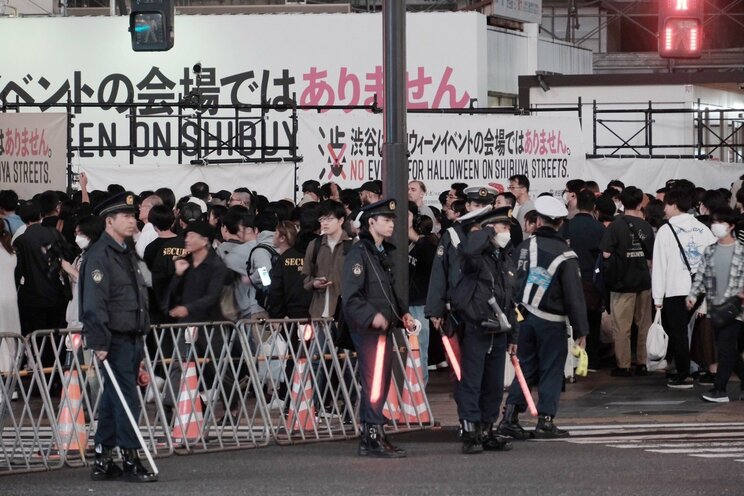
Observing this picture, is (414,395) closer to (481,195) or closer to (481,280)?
(481,280)

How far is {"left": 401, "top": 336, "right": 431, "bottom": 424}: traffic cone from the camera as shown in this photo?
42.2ft

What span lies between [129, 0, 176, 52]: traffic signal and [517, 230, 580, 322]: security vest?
7141 millimetres

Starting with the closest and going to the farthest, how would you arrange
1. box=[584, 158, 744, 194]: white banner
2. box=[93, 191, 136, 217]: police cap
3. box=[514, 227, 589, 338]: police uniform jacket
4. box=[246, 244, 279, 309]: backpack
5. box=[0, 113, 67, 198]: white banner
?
box=[93, 191, 136, 217]: police cap
box=[514, 227, 589, 338]: police uniform jacket
box=[246, 244, 279, 309]: backpack
box=[0, 113, 67, 198]: white banner
box=[584, 158, 744, 194]: white banner

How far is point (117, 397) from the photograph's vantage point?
33.7 ft

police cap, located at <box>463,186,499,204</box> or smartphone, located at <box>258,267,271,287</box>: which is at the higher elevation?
police cap, located at <box>463,186,499,204</box>

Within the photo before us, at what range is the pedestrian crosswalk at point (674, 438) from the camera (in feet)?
38.0

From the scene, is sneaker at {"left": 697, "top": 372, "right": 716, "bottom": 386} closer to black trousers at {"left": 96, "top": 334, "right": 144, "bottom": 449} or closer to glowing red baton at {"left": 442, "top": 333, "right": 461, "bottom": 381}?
glowing red baton at {"left": 442, "top": 333, "right": 461, "bottom": 381}

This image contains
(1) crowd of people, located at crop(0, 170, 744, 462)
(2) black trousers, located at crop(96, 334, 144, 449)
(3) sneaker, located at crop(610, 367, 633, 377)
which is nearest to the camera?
(2) black trousers, located at crop(96, 334, 144, 449)

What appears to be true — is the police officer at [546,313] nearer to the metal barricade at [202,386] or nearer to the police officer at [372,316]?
the police officer at [372,316]

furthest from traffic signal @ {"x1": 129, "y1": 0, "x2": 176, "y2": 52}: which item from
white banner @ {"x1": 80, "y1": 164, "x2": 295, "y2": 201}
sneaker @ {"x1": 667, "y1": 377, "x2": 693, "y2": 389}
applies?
sneaker @ {"x1": 667, "y1": 377, "x2": 693, "y2": 389}

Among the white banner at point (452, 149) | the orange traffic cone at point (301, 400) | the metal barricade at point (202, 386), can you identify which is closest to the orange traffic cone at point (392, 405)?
the orange traffic cone at point (301, 400)

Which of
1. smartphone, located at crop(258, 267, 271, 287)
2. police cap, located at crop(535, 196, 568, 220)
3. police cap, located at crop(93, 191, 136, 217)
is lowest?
smartphone, located at crop(258, 267, 271, 287)

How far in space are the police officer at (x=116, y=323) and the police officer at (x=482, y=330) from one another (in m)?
2.49

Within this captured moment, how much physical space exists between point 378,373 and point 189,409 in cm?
167
